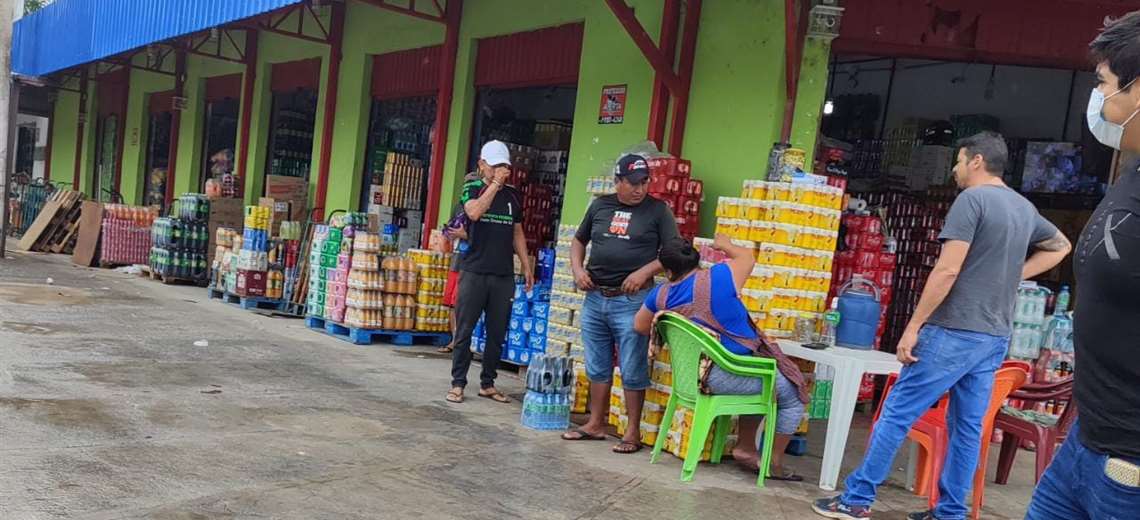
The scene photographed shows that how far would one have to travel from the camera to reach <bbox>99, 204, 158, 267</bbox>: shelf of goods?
1473 cm

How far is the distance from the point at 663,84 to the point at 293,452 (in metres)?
4.51

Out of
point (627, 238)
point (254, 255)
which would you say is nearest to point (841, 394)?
point (627, 238)

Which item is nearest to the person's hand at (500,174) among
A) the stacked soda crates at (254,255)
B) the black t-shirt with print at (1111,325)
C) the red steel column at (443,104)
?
the red steel column at (443,104)

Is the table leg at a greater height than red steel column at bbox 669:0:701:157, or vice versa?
red steel column at bbox 669:0:701:157

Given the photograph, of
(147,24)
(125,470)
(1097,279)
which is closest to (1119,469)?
(1097,279)

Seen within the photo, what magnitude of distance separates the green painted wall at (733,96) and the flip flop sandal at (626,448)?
2329 millimetres

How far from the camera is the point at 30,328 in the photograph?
7.75 meters

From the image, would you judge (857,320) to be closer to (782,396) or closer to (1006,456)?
(782,396)

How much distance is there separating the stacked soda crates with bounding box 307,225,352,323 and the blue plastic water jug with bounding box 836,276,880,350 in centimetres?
545

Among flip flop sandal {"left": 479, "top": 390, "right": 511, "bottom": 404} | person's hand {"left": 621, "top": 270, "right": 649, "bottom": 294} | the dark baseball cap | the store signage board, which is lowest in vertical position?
flip flop sandal {"left": 479, "top": 390, "right": 511, "bottom": 404}

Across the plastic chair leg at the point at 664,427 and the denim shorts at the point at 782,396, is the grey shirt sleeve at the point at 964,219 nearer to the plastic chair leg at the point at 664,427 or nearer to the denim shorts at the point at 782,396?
the denim shorts at the point at 782,396

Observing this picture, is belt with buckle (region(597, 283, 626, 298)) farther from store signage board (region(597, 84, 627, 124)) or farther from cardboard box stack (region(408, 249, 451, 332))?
cardboard box stack (region(408, 249, 451, 332))

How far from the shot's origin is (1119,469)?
198 cm

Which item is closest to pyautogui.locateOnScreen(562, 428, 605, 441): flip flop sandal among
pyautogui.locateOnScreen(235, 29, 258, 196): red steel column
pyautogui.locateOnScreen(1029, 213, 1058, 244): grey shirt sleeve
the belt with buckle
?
the belt with buckle
